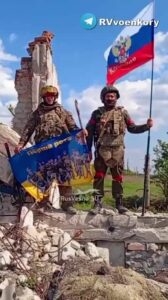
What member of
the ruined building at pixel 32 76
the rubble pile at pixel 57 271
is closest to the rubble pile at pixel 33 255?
the rubble pile at pixel 57 271

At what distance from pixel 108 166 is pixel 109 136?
0.40 m

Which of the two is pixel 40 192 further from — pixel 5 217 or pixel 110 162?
pixel 110 162

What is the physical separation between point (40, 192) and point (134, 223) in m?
1.30

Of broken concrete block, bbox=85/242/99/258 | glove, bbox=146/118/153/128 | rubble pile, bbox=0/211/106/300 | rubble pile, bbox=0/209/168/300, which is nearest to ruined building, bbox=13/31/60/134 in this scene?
glove, bbox=146/118/153/128

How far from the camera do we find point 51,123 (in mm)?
6613

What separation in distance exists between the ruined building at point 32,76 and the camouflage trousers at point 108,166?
21.4ft

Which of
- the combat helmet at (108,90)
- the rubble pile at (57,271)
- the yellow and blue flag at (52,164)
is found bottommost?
the rubble pile at (57,271)

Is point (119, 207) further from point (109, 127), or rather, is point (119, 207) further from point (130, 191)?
point (130, 191)

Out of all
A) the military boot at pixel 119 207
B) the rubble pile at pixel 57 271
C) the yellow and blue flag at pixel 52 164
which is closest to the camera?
the rubble pile at pixel 57 271

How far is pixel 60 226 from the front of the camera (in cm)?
662

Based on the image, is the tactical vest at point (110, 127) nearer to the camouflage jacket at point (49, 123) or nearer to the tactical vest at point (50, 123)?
the camouflage jacket at point (49, 123)

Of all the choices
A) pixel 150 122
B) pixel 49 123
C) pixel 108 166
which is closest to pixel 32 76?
pixel 49 123

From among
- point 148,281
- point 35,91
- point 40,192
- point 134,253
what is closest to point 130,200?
point 35,91

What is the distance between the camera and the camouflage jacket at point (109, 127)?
668cm
